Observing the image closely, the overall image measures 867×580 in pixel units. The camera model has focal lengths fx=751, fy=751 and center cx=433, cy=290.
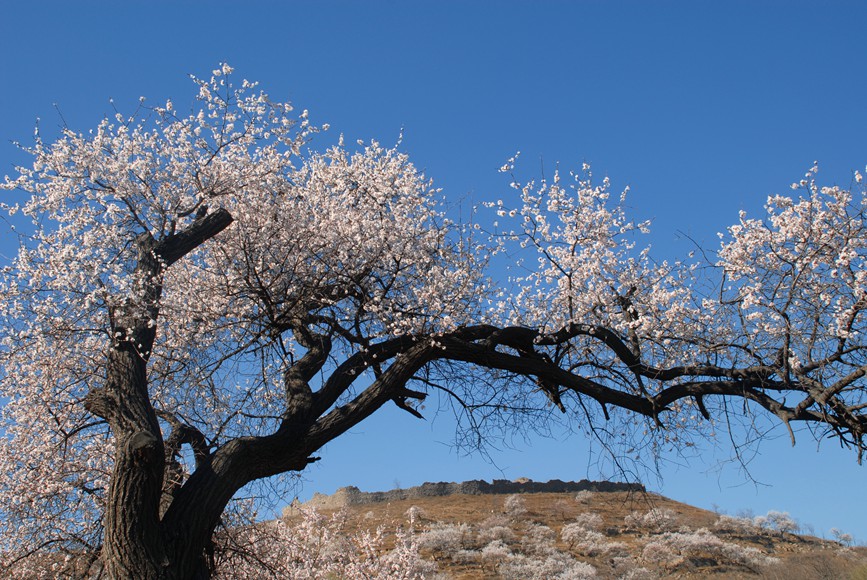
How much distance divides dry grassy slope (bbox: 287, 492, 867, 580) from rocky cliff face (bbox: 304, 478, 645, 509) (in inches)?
64.5

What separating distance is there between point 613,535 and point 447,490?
723 inches

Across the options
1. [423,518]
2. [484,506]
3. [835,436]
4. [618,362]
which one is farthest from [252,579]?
[484,506]

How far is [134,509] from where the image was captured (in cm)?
580

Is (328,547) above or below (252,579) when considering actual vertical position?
above

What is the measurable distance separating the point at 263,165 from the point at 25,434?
14.0 ft

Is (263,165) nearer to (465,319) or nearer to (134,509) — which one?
(465,319)

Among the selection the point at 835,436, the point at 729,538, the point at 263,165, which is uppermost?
the point at 729,538

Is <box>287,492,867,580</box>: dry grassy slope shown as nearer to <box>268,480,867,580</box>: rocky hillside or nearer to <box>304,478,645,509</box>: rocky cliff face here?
<box>268,480,867,580</box>: rocky hillside

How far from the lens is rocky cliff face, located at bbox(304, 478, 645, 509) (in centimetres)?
5253

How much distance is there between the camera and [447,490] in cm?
5350

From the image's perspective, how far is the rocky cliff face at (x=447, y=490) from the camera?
172ft

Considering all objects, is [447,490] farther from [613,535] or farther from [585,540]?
[585,540]

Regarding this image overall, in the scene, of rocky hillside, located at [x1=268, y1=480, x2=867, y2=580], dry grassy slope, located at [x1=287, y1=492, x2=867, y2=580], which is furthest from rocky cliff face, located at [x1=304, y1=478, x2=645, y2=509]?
dry grassy slope, located at [x1=287, y1=492, x2=867, y2=580]

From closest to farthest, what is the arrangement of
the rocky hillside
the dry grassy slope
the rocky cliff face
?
1. the dry grassy slope
2. the rocky hillside
3. the rocky cliff face
